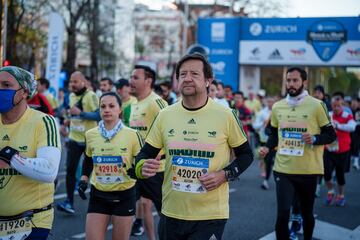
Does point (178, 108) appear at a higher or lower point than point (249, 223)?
higher

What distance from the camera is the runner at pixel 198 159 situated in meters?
3.79

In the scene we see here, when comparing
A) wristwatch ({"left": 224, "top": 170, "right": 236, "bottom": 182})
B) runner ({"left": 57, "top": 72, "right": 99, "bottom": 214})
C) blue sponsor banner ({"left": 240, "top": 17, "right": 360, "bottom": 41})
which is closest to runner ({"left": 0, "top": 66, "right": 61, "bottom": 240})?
wristwatch ({"left": 224, "top": 170, "right": 236, "bottom": 182})

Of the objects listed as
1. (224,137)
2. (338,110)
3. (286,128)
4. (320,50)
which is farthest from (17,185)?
(320,50)

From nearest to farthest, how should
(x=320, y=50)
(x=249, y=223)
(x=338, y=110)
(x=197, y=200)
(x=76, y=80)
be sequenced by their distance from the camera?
1. (x=197, y=200)
2. (x=249, y=223)
3. (x=76, y=80)
4. (x=338, y=110)
5. (x=320, y=50)

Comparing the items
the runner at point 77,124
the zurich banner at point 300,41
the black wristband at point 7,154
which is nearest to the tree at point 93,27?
the zurich banner at point 300,41

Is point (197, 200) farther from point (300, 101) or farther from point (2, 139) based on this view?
point (300, 101)

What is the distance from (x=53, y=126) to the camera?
363 centimetres

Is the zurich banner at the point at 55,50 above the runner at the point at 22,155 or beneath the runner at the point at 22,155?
above

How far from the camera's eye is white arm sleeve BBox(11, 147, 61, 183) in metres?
3.29

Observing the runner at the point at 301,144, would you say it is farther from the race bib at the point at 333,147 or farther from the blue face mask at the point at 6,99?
the race bib at the point at 333,147

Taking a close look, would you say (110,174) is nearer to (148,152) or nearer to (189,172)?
(148,152)

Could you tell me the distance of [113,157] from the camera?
211 inches

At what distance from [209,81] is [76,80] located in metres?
4.96

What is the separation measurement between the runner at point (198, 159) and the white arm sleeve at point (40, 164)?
67 centimetres
